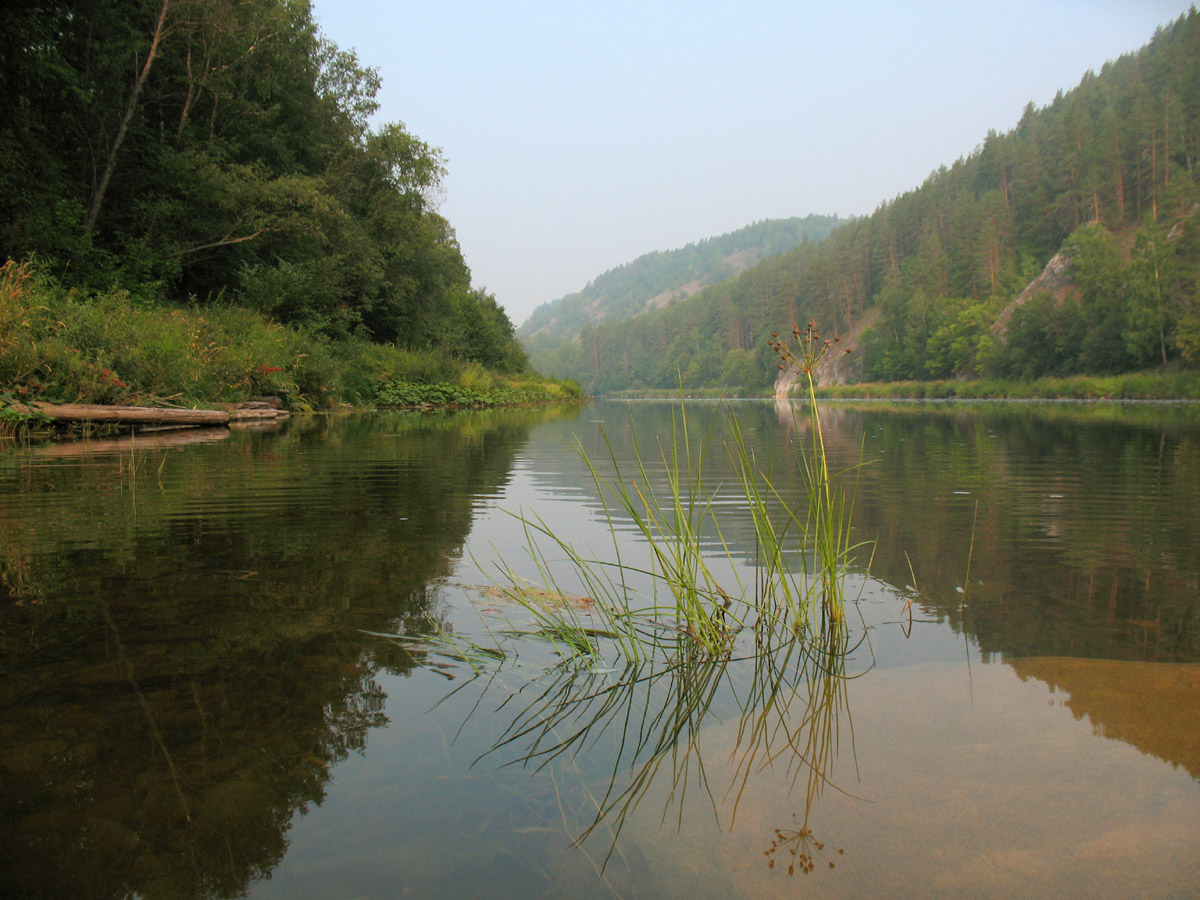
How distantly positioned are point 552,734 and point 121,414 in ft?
37.0

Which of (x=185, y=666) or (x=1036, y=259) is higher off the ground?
(x=1036, y=259)

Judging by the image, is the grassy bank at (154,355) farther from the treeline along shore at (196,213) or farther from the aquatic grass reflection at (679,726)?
the aquatic grass reflection at (679,726)

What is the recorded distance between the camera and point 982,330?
7181cm

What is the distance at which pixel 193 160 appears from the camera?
22656 mm

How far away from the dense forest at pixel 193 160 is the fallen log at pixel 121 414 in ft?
18.9

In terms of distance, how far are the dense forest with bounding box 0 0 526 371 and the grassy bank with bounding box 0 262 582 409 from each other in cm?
187

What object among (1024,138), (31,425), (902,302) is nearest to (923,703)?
(31,425)

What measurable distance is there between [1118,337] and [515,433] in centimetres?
5143

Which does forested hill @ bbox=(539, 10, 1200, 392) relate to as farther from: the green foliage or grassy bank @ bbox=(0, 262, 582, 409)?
grassy bank @ bbox=(0, 262, 582, 409)

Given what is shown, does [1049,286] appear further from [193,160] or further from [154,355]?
[154,355]

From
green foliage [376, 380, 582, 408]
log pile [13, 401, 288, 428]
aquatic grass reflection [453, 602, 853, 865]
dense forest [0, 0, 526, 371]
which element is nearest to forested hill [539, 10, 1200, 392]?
green foliage [376, 380, 582, 408]

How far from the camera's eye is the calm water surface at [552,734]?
5.02 ft

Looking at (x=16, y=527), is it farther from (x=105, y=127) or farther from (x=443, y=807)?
(x=105, y=127)

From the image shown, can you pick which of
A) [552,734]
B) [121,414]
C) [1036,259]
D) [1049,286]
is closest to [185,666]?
[552,734]
